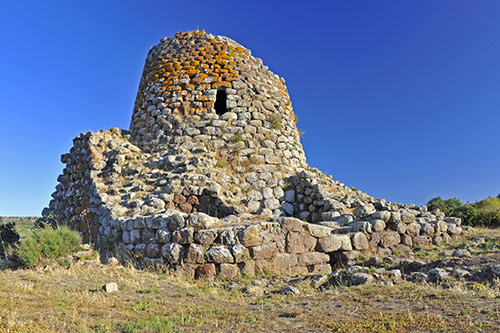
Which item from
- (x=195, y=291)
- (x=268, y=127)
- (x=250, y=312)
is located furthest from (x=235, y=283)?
(x=268, y=127)

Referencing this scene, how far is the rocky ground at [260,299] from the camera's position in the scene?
11.1ft

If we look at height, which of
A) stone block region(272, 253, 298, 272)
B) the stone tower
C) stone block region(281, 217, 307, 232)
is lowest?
stone block region(272, 253, 298, 272)

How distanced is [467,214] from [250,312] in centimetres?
1199

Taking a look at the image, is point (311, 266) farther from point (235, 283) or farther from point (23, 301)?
point (23, 301)

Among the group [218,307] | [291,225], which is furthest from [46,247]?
[291,225]

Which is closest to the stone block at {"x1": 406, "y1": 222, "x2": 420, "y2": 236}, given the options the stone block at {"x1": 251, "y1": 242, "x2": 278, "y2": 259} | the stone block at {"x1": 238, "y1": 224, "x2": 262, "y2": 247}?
the stone block at {"x1": 251, "y1": 242, "x2": 278, "y2": 259}

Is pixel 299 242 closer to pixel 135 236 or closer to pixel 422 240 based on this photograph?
pixel 135 236

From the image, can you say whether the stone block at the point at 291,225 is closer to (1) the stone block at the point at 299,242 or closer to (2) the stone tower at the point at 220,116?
(1) the stone block at the point at 299,242

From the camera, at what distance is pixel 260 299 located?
15.1 ft

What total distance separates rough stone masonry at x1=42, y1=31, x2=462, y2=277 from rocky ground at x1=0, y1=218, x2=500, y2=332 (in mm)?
592

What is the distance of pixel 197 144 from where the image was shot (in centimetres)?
977

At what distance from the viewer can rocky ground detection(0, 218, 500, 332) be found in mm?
3393

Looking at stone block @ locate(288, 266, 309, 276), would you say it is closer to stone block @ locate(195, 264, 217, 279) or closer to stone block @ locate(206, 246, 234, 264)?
stone block @ locate(206, 246, 234, 264)

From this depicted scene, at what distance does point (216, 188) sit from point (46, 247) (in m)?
3.71
